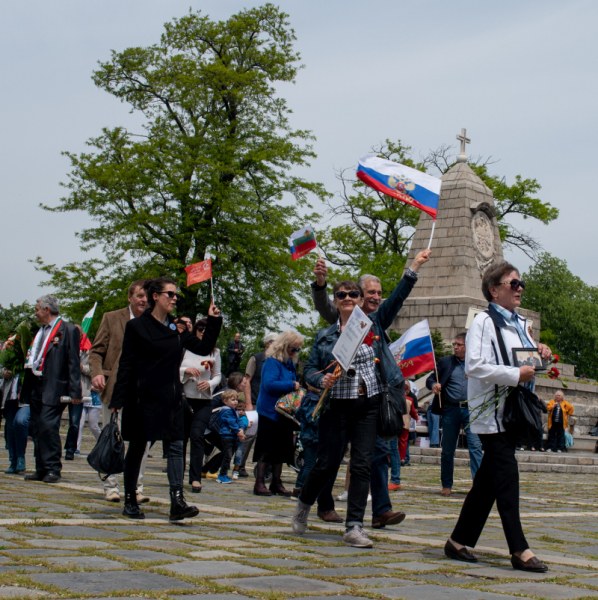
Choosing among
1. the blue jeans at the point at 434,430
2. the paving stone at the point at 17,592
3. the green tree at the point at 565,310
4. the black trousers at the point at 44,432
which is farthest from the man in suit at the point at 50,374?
the green tree at the point at 565,310

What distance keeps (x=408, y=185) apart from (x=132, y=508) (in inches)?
133

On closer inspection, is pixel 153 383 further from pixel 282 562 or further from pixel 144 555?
pixel 282 562

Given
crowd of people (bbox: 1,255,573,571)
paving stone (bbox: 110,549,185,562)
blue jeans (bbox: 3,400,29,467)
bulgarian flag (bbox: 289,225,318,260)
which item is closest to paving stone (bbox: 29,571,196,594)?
paving stone (bbox: 110,549,185,562)

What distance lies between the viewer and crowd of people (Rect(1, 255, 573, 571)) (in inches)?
264

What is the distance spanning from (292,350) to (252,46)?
27.7m

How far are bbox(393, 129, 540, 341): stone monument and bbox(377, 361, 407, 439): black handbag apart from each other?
23330 mm

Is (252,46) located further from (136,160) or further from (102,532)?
(102,532)

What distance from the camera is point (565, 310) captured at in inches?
2835

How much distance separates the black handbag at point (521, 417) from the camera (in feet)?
21.5

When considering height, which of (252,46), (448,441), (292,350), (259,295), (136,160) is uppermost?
(252,46)

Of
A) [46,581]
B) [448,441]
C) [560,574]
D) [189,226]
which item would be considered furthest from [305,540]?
[189,226]

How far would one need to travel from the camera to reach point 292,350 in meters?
11.4

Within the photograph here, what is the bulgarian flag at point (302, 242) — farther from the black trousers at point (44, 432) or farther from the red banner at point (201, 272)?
the black trousers at point (44, 432)

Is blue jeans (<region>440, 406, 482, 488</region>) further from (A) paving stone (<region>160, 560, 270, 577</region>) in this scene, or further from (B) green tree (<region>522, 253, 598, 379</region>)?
(B) green tree (<region>522, 253, 598, 379</region>)
